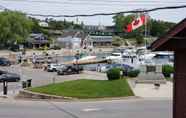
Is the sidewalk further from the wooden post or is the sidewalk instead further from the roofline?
the roofline

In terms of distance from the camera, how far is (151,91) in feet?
137

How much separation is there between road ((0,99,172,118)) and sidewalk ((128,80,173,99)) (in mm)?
3348

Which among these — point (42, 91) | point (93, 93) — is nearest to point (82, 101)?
point (93, 93)

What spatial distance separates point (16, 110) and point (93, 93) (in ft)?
33.2

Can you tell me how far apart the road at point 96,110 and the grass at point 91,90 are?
3146 millimetres

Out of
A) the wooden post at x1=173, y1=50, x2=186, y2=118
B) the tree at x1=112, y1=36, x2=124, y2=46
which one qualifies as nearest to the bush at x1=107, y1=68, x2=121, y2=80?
the wooden post at x1=173, y1=50, x2=186, y2=118

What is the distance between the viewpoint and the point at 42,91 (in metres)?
41.8

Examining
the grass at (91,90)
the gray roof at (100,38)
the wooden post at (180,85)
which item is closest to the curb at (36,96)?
the grass at (91,90)

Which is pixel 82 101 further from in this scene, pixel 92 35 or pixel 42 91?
pixel 92 35

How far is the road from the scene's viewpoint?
92.4 feet

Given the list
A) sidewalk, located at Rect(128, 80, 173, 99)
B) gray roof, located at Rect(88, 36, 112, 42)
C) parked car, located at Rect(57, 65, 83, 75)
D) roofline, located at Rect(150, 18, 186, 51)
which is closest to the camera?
roofline, located at Rect(150, 18, 186, 51)

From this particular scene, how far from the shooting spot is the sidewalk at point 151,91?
3943 centimetres

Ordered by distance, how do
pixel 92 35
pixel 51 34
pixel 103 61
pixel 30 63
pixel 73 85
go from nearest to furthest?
pixel 73 85 → pixel 30 63 → pixel 103 61 → pixel 92 35 → pixel 51 34

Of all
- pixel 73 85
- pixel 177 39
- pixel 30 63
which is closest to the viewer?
pixel 177 39
